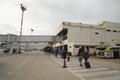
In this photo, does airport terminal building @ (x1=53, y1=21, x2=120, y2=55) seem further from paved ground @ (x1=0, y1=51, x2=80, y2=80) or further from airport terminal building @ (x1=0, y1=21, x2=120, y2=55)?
paved ground @ (x1=0, y1=51, x2=80, y2=80)

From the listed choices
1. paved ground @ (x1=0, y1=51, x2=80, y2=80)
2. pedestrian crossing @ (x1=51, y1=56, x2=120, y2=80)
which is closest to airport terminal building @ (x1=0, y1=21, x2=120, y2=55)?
paved ground @ (x1=0, y1=51, x2=80, y2=80)

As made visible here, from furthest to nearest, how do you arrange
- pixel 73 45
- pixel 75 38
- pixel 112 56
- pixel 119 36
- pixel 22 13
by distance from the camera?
1. pixel 119 36
2. pixel 22 13
3. pixel 75 38
4. pixel 73 45
5. pixel 112 56

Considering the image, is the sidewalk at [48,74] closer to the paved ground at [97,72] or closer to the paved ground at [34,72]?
the paved ground at [34,72]

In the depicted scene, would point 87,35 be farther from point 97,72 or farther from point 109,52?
point 97,72

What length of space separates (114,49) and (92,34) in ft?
74.7

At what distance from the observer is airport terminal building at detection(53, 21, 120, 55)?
44500 mm

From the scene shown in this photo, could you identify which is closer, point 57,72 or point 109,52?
point 57,72

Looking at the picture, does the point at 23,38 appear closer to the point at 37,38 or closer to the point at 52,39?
the point at 37,38

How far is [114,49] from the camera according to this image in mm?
27953

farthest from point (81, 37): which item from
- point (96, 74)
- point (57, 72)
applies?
point (96, 74)

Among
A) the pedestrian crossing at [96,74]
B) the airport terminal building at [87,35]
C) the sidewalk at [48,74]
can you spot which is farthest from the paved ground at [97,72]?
the airport terminal building at [87,35]

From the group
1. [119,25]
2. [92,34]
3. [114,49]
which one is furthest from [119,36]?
[114,49]

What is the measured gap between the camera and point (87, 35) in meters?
49.6

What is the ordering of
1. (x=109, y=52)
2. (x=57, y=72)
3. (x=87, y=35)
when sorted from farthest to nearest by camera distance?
(x=87, y=35) → (x=109, y=52) → (x=57, y=72)
